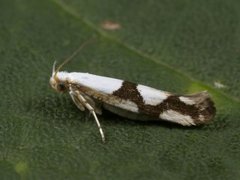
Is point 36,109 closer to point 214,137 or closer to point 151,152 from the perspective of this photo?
point 151,152

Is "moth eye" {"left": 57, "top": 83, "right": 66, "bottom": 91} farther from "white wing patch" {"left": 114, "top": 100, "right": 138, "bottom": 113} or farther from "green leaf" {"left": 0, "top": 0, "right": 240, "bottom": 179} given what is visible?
"white wing patch" {"left": 114, "top": 100, "right": 138, "bottom": 113}

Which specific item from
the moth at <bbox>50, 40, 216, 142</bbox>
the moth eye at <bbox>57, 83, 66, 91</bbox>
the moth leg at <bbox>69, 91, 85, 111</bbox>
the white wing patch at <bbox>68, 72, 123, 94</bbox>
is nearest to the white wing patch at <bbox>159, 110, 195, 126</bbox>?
the moth at <bbox>50, 40, 216, 142</bbox>

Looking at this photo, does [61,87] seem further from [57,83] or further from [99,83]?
[99,83]

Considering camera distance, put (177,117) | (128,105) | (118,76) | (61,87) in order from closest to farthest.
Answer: (177,117) → (128,105) → (61,87) → (118,76)

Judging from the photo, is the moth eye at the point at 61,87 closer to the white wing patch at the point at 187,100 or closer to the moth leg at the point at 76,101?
the moth leg at the point at 76,101

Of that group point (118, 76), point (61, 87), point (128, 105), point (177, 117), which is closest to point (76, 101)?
point (61, 87)

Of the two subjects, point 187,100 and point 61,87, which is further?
point 61,87
